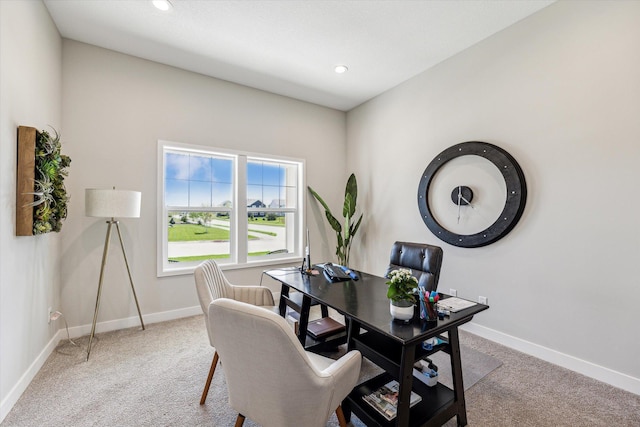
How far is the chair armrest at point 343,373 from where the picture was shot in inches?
49.9

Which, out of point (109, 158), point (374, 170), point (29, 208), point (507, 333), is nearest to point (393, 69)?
point (374, 170)

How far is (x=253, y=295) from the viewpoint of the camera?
7.80ft

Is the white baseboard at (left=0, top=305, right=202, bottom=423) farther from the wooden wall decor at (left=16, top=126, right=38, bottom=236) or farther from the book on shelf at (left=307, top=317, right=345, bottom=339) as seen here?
the book on shelf at (left=307, top=317, right=345, bottom=339)

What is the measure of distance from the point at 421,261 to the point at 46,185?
297 cm

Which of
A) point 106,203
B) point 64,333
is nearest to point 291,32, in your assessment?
point 106,203

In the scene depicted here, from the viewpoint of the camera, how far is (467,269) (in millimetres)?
3037

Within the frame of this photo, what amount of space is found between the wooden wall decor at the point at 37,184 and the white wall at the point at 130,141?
66 centimetres

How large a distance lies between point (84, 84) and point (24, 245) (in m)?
1.82

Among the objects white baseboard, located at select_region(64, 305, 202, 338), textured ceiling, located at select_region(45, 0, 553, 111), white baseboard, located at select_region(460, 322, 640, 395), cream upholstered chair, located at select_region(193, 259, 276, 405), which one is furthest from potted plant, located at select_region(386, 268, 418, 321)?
white baseboard, located at select_region(64, 305, 202, 338)

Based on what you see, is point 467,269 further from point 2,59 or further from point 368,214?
point 2,59

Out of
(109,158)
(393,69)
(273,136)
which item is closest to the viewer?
(109,158)

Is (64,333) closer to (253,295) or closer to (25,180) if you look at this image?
(25,180)

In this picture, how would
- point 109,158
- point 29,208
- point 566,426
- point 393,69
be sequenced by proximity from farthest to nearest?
point 393,69 < point 109,158 < point 29,208 < point 566,426

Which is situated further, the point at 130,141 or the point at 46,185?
the point at 130,141
